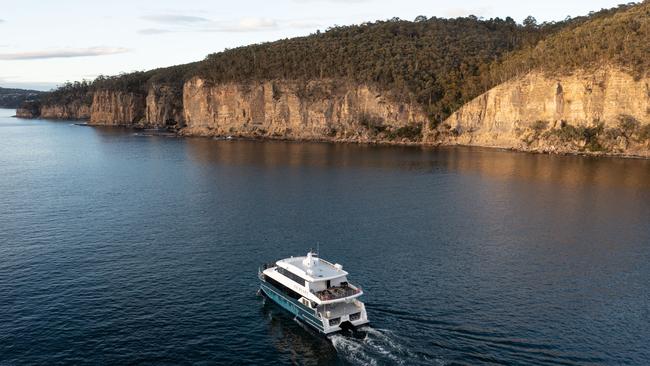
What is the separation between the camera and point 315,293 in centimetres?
4156

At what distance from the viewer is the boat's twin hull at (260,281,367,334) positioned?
39047 millimetres

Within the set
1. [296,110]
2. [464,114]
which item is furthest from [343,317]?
[296,110]

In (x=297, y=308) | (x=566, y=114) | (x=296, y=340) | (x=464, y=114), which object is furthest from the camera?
(x=464, y=114)

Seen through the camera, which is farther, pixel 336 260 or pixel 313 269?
pixel 336 260

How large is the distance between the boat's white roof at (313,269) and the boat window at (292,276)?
0.30m

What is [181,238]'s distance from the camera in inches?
2338

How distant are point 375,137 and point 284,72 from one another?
124ft

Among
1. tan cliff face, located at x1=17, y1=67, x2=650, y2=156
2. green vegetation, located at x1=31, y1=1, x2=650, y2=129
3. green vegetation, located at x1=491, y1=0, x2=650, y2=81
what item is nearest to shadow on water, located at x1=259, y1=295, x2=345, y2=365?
tan cliff face, located at x1=17, y1=67, x2=650, y2=156

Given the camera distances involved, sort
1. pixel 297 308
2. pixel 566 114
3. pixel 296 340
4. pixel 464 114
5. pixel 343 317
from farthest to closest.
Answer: pixel 464 114 < pixel 566 114 < pixel 297 308 < pixel 343 317 < pixel 296 340

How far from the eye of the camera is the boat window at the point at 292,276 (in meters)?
43.1

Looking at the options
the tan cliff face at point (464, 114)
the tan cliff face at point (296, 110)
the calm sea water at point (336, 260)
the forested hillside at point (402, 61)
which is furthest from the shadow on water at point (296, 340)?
the tan cliff face at point (296, 110)

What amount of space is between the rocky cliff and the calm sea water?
21.1m

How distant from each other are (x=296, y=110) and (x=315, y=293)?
13766 cm

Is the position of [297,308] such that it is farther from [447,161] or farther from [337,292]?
[447,161]
